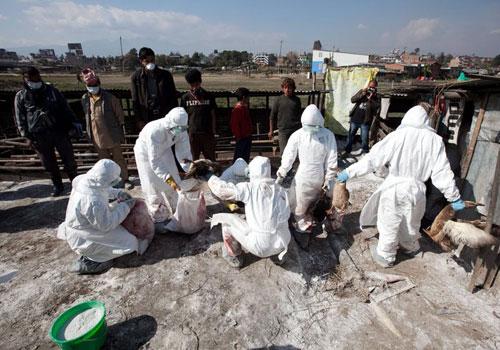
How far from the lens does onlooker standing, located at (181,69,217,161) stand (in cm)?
506

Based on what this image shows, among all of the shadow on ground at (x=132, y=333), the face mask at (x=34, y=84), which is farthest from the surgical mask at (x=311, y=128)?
the face mask at (x=34, y=84)

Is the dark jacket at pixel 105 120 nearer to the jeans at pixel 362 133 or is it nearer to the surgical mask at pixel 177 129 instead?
the surgical mask at pixel 177 129

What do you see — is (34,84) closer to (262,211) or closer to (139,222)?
(139,222)

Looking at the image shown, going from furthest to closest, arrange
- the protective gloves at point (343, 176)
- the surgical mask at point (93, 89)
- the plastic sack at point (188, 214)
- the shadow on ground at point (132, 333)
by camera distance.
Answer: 1. the surgical mask at point (93, 89)
2. the plastic sack at point (188, 214)
3. the protective gloves at point (343, 176)
4. the shadow on ground at point (132, 333)

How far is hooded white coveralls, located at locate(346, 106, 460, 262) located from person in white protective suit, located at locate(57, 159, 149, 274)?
9.59 ft

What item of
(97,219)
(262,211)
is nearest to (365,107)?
(262,211)

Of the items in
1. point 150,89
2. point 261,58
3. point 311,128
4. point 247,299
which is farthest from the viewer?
point 261,58

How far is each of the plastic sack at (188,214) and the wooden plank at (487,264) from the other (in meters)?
3.46

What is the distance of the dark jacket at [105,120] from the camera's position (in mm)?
4996

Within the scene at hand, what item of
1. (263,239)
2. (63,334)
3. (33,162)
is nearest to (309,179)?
(263,239)

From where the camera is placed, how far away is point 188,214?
13.4ft

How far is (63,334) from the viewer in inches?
101

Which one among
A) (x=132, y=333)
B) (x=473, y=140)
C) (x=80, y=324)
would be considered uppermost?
(x=473, y=140)

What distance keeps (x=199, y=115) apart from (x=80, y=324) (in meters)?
3.55
